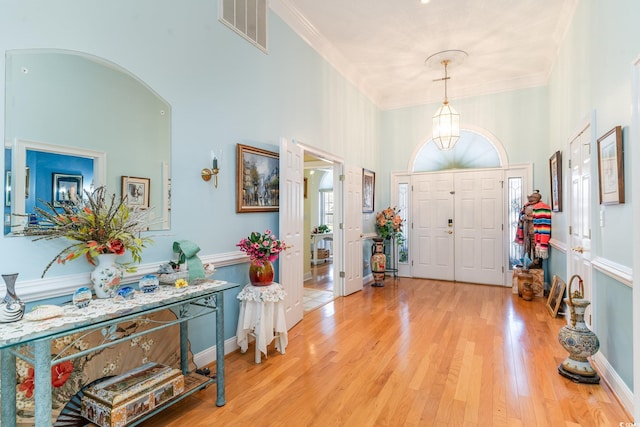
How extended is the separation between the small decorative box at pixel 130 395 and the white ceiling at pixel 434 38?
3.71 metres

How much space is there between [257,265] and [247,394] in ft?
3.42

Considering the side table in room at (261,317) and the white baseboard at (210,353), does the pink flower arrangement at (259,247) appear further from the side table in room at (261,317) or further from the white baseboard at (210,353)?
Result: the white baseboard at (210,353)

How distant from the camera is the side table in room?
2.90 metres

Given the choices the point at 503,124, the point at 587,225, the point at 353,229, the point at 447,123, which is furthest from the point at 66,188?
the point at 503,124

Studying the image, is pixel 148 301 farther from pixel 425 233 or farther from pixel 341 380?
pixel 425 233

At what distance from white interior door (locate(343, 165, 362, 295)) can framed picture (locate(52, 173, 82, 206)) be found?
370cm

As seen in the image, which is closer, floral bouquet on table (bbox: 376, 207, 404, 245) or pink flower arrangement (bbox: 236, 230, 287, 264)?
pink flower arrangement (bbox: 236, 230, 287, 264)

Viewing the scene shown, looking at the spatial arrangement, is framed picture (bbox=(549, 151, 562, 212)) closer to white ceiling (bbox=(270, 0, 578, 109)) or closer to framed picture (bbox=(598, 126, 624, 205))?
white ceiling (bbox=(270, 0, 578, 109))

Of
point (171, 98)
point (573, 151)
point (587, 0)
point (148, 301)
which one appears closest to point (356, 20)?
point (587, 0)

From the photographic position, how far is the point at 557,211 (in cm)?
464

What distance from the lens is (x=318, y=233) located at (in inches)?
332

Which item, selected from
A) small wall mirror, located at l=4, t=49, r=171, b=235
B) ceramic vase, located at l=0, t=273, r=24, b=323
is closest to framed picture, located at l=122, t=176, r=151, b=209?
small wall mirror, located at l=4, t=49, r=171, b=235

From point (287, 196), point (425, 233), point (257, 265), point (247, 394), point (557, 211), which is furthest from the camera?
point (425, 233)

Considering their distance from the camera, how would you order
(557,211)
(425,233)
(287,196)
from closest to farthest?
(287,196) → (557,211) → (425,233)
